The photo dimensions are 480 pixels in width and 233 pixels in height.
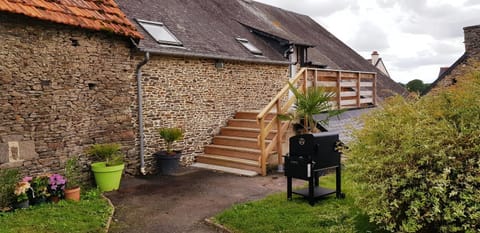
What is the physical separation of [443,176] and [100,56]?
6803 millimetres

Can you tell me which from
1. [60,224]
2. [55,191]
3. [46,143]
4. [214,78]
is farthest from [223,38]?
[60,224]

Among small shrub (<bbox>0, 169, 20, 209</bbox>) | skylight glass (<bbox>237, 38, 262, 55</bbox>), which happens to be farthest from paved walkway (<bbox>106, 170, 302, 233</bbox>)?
skylight glass (<bbox>237, 38, 262, 55</bbox>)

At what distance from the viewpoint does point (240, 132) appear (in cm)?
1019

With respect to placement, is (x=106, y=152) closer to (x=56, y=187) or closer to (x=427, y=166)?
(x=56, y=187)

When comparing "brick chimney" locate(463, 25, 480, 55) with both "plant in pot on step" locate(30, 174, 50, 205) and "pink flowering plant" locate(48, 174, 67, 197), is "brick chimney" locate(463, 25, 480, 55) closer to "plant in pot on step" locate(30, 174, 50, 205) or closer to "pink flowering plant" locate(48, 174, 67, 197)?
"pink flowering plant" locate(48, 174, 67, 197)

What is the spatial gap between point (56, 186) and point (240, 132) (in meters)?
5.20

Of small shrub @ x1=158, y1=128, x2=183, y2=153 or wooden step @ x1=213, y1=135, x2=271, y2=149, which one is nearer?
small shrub @ x1=158, y1=128, x2=183, y2=153

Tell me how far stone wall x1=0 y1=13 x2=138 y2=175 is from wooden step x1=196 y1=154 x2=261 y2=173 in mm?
1984

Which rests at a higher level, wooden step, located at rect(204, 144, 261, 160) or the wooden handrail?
the wooden handrail

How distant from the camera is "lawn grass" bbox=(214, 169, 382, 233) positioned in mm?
4634

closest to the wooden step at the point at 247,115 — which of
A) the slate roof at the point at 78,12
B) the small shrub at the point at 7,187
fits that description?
the slate roof at the point at 78,12

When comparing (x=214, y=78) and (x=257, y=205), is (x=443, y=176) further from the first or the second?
(x=214, y=78)

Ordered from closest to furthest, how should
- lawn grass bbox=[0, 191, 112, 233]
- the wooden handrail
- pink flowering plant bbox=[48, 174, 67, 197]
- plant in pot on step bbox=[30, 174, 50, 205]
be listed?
lawn grass bbox=[0, 191, 112, 233] → plant in pot on step bbox=[30, 174, 50, 205] → pink flowering plant bbox=[48, 174, 67, 197] → the wooden handrail

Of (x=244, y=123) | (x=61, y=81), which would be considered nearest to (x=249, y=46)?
(x=244, y=123)
